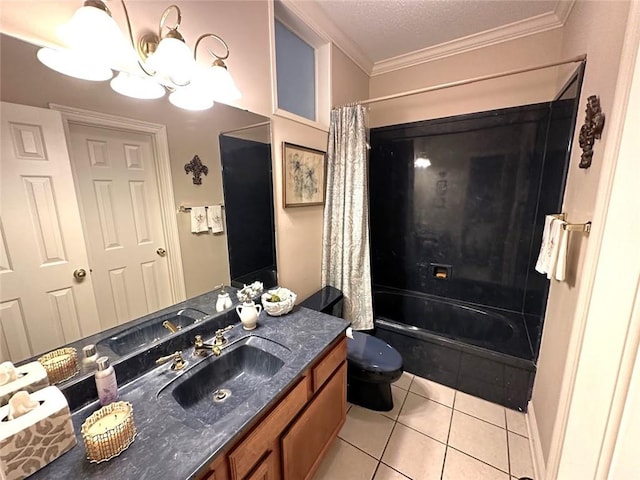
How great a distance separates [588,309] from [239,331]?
1.41m

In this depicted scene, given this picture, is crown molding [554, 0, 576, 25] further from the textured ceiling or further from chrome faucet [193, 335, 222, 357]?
chrome faucet [193, 335, 222, 357]

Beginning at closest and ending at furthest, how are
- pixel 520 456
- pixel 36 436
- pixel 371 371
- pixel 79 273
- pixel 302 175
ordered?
pixel 36 436 → pixel 79 273 → pixel 520 456 → pixel 371 371 → pixel 302 175

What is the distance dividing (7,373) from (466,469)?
201cm

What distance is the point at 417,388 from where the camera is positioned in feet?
6.68

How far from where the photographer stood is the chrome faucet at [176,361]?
1.07m

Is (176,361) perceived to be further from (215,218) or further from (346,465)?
(346,465)

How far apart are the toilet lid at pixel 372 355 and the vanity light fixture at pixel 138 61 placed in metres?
1.69

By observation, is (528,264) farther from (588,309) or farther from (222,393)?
(222,393)

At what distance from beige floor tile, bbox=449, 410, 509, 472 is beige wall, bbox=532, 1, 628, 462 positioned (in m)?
0.22

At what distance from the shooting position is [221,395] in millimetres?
1106

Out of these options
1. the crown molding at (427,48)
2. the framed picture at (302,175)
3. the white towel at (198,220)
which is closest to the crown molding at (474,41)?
the crown molding at (427,48)

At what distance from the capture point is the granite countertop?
2.20 ft

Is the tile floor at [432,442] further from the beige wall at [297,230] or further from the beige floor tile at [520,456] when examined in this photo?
the beige wall at [297,230]

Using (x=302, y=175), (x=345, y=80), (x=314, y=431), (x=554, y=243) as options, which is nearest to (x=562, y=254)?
(x=554, y=243)
